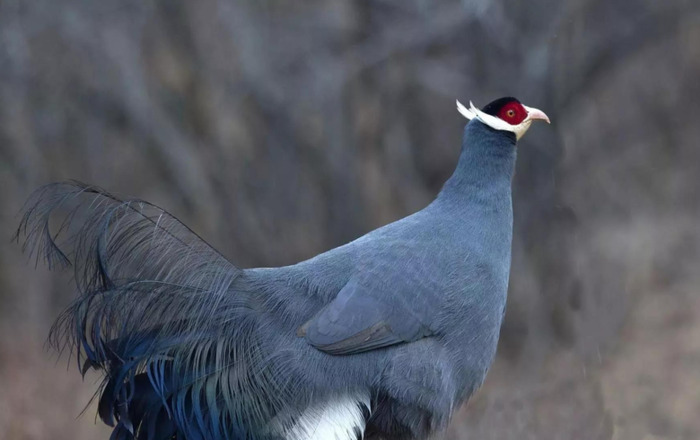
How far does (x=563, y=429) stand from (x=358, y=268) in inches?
→ 105

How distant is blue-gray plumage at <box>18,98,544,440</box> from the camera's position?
4.23m

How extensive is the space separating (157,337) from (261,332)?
0.46m

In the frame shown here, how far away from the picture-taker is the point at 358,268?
4.48m

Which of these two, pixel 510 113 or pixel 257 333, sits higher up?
pixel 510 113

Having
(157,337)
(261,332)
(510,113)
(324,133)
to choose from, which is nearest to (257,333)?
(261,332)

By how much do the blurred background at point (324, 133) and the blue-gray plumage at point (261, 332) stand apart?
343 cm

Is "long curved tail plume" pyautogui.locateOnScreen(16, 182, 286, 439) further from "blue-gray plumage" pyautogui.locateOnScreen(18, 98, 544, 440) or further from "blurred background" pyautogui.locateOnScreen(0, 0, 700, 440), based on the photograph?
"blurred background" pyautogui.locateOnScreen(0, 0, 700, 440)

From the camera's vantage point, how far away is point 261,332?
171 inches

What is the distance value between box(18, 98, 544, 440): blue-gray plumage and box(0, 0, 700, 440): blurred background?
3432 mm

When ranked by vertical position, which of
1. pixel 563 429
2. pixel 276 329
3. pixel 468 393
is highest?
pixel 276 329

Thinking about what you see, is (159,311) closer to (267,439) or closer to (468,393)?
(267,439)

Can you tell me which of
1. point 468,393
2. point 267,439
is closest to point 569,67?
point 468,393

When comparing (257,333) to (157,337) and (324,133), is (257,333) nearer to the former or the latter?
(157,337)

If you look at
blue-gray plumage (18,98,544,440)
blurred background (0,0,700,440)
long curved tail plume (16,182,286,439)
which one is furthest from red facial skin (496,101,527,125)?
blurred background (0,0,700,440)
